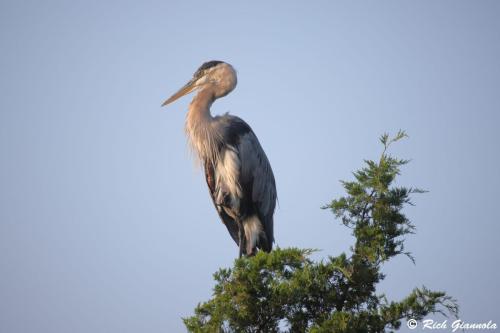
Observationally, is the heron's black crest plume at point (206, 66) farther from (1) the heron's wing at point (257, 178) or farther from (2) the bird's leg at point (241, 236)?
(2) the bird's leg at point (241, 236)

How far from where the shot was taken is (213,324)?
5.20 meters

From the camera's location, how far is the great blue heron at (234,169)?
869 cm

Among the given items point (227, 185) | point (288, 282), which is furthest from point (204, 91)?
point (288, 282)

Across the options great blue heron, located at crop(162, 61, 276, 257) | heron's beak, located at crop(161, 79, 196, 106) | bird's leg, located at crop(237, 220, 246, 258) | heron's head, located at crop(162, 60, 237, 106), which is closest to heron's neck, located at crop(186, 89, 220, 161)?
great blue heron, located at crop(162, 61, 276, 257)

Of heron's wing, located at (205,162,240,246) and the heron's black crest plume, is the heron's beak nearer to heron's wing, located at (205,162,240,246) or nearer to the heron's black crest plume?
the heron's black crest plume

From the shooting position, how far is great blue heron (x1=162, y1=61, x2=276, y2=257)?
342 inches

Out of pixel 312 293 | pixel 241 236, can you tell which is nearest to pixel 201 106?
pixel 241 236

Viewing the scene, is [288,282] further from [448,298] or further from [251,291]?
[448,298]

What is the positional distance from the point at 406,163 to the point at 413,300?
1.44 metres

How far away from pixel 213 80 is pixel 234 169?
176 centimetres

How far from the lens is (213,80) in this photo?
9.47m

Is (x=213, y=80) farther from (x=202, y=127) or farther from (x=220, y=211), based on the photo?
(x=220, y=211)

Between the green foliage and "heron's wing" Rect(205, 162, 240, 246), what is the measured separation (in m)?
3.61

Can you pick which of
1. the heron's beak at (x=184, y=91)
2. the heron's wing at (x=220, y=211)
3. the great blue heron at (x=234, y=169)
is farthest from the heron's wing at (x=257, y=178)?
the heron's beak at (x=184, y=91)
